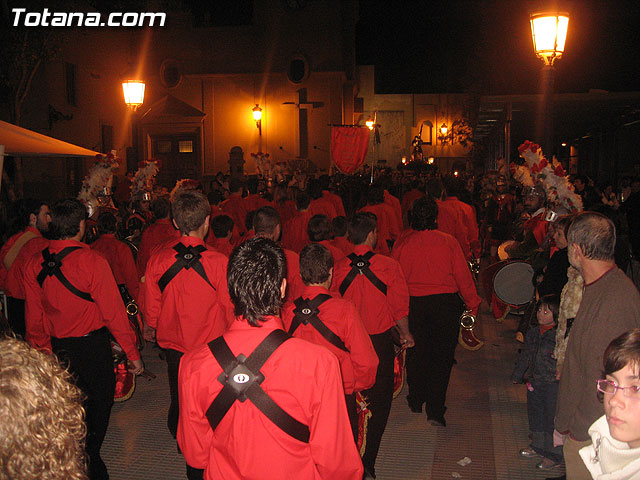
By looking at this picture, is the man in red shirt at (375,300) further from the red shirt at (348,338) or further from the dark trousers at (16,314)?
the dark trousers at (16,314)

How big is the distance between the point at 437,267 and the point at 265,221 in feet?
5.39

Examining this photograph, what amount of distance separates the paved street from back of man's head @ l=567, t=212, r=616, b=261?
236cm

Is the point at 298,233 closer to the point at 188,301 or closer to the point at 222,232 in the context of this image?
the point at 222,232

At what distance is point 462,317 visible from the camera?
7195 millimetres

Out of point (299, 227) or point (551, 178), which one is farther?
point (299, 227)

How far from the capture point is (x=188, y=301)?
4.53m

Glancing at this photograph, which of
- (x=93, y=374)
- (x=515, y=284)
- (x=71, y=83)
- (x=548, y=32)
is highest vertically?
(x=71, y=83)

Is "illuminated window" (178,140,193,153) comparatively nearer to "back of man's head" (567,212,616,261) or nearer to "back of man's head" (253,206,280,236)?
"back of man's head" (253,206,280,236)

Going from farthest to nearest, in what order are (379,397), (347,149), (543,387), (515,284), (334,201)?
(347,149), (334,201), (515,284), (543,387), (379,397)

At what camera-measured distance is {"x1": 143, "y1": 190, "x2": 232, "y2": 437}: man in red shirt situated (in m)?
4.53

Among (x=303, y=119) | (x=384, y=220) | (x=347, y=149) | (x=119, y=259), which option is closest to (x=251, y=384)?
(x=119, y=259)

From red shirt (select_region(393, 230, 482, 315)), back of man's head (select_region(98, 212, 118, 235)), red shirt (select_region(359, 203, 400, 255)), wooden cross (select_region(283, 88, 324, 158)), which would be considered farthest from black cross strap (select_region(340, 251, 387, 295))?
wooden cross (select_region(283, 88, 324, 158))

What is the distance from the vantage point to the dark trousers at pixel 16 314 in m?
6.34

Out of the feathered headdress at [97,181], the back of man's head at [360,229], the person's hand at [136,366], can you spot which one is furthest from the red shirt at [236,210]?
the person's hand at [136,366]
